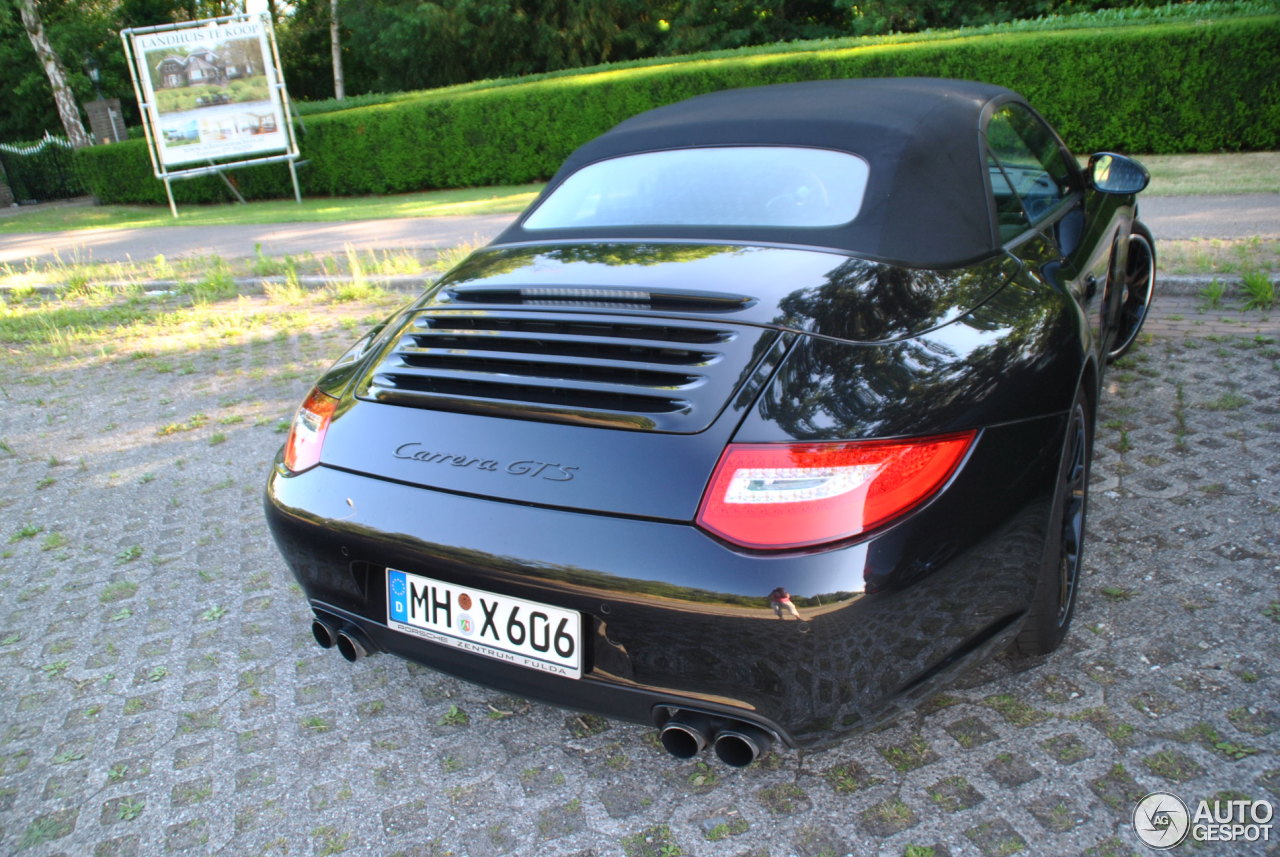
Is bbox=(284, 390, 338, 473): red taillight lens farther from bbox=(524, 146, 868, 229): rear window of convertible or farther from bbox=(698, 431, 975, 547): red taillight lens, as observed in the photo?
bbox=(698, 431, 975, 547): red taillight lens

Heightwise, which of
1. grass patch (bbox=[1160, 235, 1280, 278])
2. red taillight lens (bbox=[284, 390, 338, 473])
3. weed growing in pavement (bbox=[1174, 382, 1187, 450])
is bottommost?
weed growing in pavement (bbox=[1174, 382, 1187, 450])

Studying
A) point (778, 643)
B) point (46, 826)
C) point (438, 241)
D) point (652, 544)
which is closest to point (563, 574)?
point (652, 544)

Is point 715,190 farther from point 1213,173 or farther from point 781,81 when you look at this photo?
point 781,81

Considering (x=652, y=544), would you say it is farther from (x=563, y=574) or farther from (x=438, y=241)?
(x=438, y=241)

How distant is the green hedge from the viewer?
39.6 ft

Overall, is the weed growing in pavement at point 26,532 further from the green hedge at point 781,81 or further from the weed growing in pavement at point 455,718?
the green hedge at point 781,81

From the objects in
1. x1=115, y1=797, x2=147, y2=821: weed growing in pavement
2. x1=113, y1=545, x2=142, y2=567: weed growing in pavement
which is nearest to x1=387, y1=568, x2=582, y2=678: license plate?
x1=115, y1=797, x2=147, y2=821: weed growing in pavement

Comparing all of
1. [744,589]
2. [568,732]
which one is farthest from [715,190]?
[568,732]

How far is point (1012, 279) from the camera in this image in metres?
2.35

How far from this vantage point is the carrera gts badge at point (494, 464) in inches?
71.8

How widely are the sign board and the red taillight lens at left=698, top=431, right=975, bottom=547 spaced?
17088 mm

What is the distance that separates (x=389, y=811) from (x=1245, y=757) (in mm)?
1895

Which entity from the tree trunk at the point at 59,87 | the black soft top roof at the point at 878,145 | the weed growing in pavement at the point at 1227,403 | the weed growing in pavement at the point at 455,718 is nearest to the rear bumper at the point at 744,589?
the weed growing in pavement at the point at 455,718

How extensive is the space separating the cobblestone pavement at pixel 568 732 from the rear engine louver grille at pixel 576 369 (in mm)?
864
